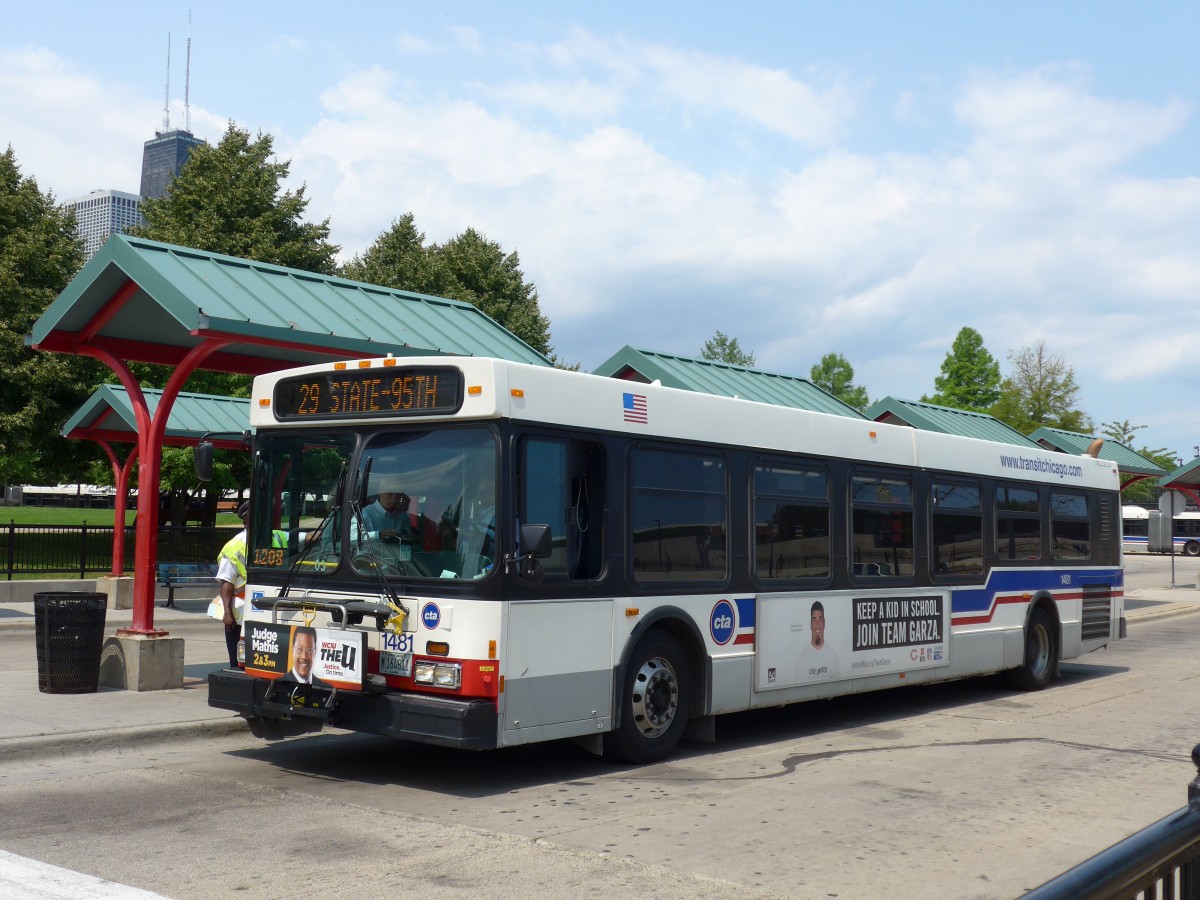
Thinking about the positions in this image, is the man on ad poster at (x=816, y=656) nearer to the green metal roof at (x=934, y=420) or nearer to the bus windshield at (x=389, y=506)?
the bus windshield at (x=389, y=506)

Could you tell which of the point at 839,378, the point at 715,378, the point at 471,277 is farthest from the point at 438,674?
the point at 839,378

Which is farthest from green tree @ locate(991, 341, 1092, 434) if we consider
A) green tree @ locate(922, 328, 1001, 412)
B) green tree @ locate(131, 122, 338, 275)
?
green tree @ locate(131, 122, 338, 275)

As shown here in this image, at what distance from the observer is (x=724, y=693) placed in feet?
32.8

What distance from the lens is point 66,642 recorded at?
1141 centimetres

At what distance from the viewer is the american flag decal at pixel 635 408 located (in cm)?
923

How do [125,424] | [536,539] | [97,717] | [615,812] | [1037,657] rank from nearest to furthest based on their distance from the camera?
[615,812] → [536,539] → [97,717] → [1037,657] → [125,424]

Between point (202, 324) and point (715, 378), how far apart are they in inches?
482

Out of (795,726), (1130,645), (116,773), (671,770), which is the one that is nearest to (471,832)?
(671,770)

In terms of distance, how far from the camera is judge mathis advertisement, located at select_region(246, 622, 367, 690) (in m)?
8.17

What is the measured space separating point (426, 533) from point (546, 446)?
3.38ft

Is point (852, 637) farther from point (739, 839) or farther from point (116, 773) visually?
point (116, 773)

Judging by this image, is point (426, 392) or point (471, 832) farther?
point (426, 392)

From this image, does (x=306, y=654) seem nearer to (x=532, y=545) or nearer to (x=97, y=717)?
(x=532, y=545)

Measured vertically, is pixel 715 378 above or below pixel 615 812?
above
